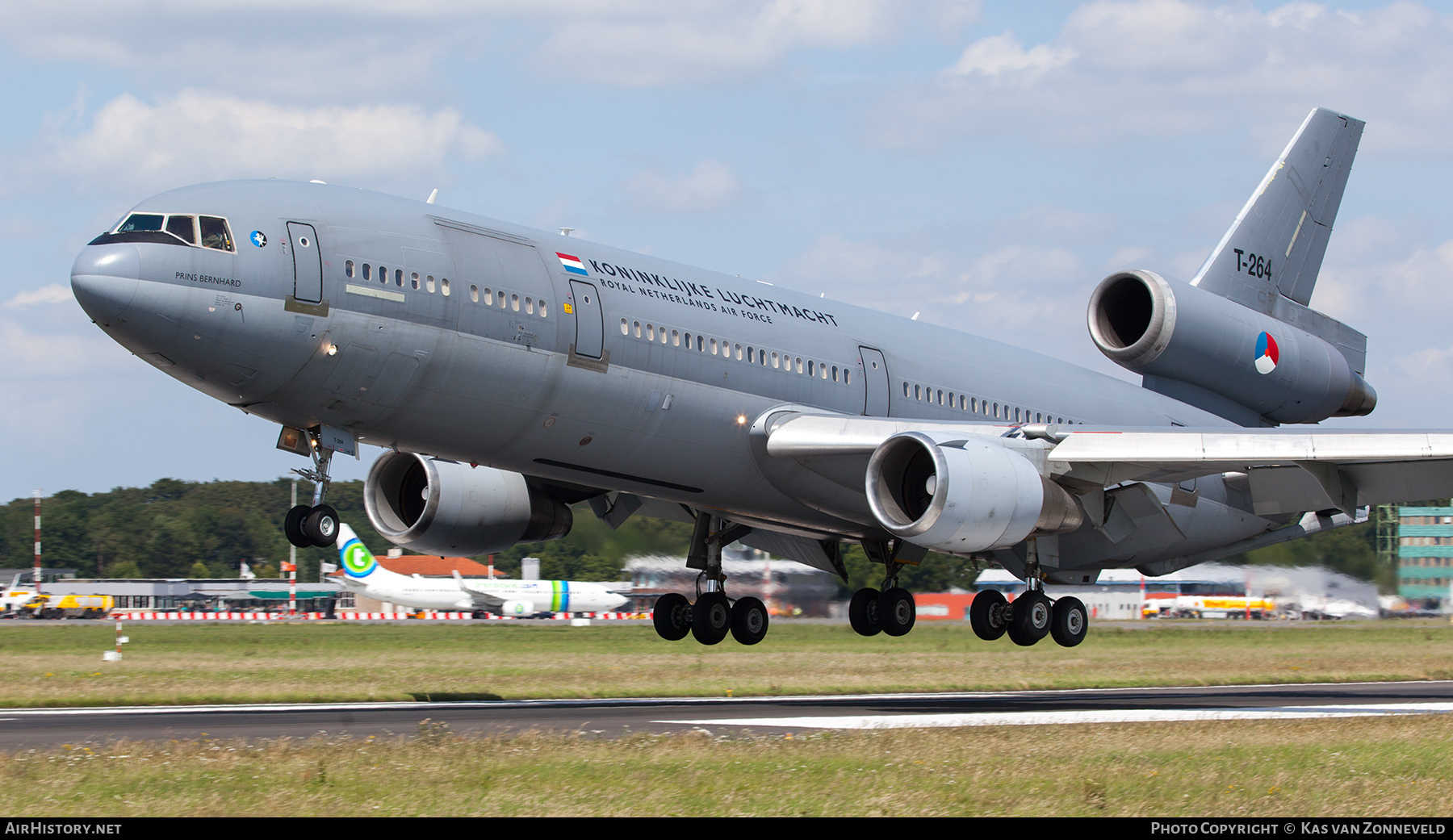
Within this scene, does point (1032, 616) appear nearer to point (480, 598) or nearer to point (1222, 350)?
point (1222, 350)

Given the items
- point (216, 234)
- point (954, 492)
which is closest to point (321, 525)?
point (216, 234)

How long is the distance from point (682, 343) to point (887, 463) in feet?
12.4

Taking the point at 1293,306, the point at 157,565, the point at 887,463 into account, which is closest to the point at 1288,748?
the point at 887,463

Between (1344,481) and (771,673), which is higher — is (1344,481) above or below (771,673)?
above

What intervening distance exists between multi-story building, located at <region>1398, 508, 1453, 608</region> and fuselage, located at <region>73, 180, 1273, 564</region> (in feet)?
72.5

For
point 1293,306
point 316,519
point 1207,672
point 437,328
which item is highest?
point 1293,306

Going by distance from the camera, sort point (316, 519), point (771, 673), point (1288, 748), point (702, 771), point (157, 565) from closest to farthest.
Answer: point (702, 771) < point (1288, 748) < point (316, 519) < point (771, 673) < point (157, 565)

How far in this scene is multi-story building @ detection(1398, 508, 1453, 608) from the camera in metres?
42.9

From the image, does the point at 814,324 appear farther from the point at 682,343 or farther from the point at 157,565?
the point at 157,565

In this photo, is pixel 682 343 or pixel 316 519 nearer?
pixel 316 519

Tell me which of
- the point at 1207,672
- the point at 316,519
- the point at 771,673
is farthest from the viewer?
the point at 1207,672

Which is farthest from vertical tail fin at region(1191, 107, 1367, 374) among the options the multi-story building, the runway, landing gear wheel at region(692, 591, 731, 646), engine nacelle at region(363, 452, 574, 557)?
engine nacelle at region(363, 452, 574, 557)

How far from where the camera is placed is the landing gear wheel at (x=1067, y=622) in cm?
2716

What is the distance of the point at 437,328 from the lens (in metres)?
20.1
